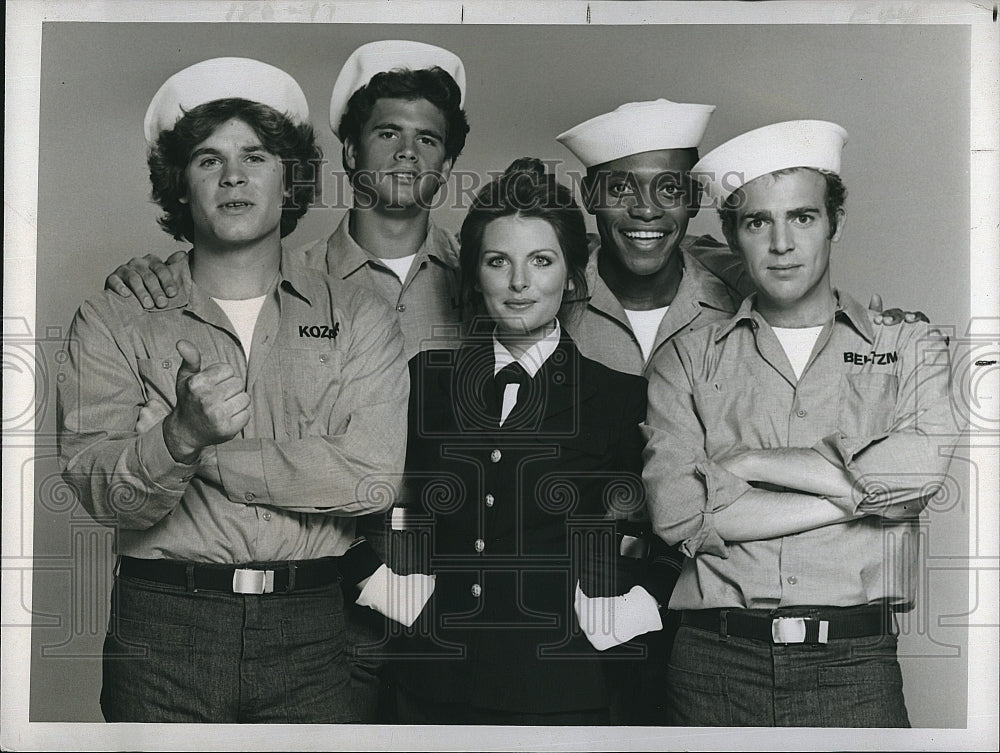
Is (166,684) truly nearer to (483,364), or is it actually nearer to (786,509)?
(483,364)

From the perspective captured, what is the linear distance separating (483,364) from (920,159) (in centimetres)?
102

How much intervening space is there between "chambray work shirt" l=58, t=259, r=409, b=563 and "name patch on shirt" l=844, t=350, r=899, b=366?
2.97 feet

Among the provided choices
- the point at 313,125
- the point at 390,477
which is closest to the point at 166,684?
the point at 390,477

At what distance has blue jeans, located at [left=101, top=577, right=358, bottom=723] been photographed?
6.42 feet

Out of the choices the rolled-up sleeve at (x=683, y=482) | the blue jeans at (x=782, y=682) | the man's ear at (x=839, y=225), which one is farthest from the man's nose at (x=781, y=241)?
the blue jeans at (x=782, y=682)

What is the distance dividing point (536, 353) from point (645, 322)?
9.3 inches

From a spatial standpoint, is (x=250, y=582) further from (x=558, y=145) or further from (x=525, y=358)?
(x=558, y=145)

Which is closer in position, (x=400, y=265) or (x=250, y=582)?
(x=250, y=582)

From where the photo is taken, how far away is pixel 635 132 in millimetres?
2041

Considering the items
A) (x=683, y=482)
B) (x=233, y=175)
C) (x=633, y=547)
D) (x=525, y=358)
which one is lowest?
(x=633, y=547)

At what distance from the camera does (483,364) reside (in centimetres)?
202

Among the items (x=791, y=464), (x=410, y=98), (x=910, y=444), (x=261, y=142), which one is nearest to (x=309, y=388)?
(x=261, y=142)

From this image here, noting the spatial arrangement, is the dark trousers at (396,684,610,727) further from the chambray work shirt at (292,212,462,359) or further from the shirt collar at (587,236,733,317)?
the shirt collar at (587,236,733,317)

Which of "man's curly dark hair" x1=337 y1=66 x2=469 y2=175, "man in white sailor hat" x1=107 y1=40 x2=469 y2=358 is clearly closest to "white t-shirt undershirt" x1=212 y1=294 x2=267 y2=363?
"man in white sailor hat" x1=107 y1=40 x2=469 y2=358
